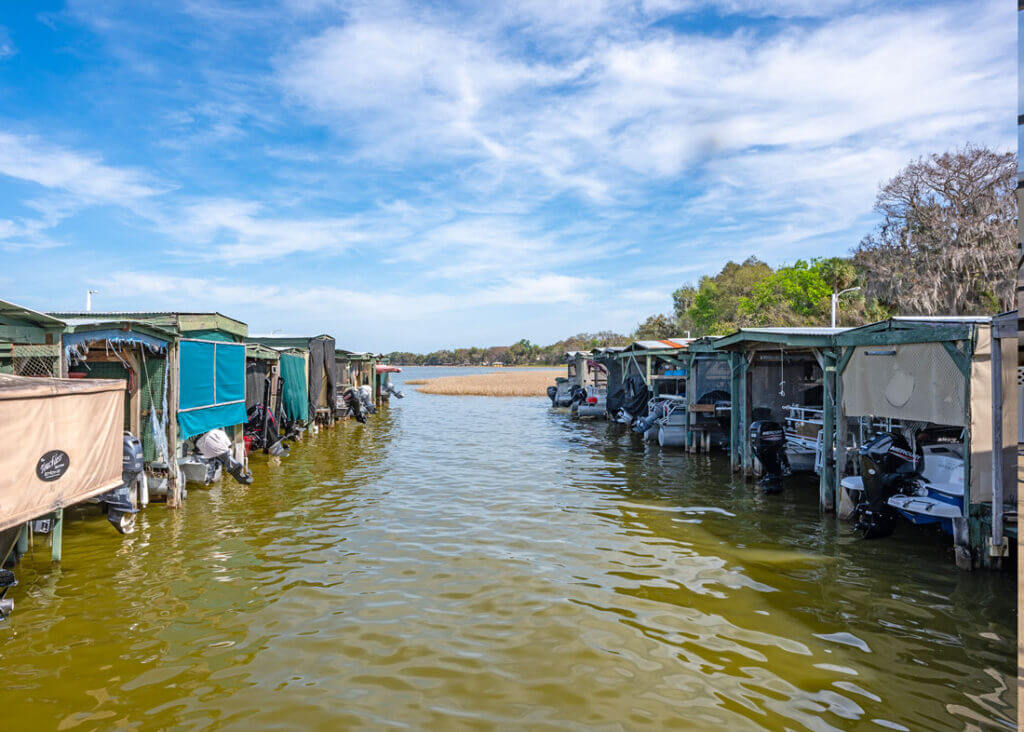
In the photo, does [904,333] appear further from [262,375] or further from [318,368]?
[318,368]

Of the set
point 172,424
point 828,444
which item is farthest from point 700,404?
point 172,424

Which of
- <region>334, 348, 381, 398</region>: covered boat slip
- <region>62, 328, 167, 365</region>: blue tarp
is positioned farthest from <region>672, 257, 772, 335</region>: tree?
<region>62, 328, 167, 365</region>: blue tarp

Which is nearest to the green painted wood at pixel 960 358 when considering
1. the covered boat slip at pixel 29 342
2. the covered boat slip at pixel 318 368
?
the covered boat slip at pixel 29 342

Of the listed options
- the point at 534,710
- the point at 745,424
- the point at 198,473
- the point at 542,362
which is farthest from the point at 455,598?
the point at 542,362

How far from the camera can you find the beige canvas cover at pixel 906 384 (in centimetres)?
702

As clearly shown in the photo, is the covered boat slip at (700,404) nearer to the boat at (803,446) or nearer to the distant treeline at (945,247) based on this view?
the boat at (803,446)

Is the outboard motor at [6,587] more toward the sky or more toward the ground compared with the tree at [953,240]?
more toward the ground

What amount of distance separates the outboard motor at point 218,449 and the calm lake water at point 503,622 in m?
1.09

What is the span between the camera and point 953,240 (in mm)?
29766

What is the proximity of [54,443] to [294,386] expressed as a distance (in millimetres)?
12441

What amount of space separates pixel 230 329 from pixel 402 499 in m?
5.49

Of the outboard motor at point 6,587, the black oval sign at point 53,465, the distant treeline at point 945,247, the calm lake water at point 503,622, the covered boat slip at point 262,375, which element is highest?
the distant treeline at point 945,247

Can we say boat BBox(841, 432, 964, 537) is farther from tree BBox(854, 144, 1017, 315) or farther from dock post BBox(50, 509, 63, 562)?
tree BBox(854, 144, 1017, 315)

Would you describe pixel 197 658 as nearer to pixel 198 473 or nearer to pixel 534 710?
pixel 534 710
